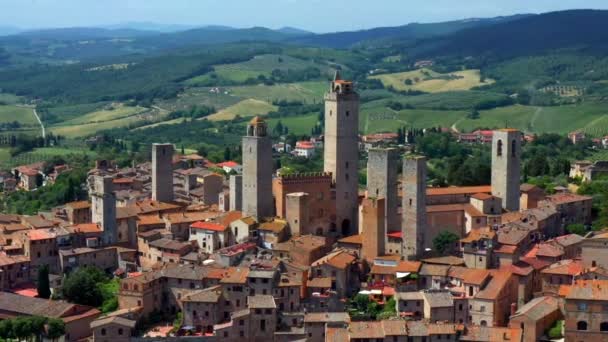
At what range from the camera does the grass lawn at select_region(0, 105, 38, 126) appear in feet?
398

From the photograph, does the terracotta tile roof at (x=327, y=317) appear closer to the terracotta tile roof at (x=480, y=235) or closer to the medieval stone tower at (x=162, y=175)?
the terracotta tile roof at (x=480, y=235)

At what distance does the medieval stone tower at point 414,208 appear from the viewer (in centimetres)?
3750

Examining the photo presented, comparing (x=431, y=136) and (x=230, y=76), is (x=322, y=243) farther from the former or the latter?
(x=230, y=76)

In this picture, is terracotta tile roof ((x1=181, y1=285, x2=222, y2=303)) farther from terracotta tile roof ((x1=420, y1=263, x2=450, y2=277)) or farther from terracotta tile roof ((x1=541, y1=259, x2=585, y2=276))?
terracotta tile roof ((x1=541, y1=259, x2=585, y2=276))

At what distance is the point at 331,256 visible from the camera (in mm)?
36375

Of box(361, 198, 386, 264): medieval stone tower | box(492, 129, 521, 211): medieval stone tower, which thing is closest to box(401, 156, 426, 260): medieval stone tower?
box(361, 198, 386, 264): medieval stone tower

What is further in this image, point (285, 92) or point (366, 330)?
point (285, 92)

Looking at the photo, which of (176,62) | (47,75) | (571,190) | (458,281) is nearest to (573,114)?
(571,190)

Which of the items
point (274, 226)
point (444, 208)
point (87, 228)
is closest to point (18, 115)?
point (87, 228)

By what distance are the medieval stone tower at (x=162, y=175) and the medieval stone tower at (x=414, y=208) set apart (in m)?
14.8

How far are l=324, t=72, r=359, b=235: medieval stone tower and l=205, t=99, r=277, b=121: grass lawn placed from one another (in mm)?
77082

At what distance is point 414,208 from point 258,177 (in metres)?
7.20

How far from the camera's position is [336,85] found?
140 feet

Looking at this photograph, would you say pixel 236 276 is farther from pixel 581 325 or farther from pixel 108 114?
pixel 108 114
